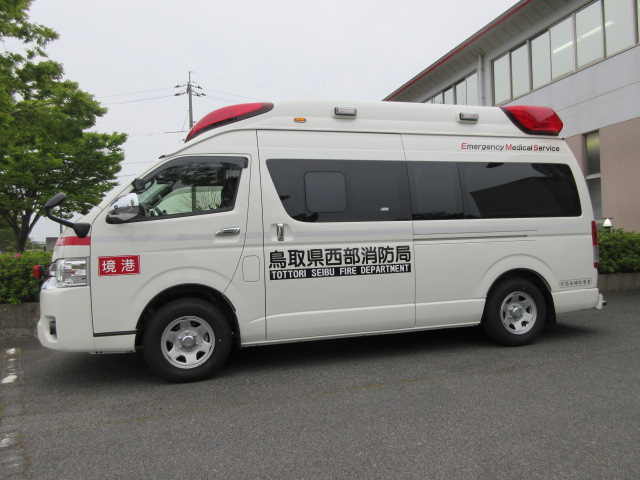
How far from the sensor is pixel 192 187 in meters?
4.49

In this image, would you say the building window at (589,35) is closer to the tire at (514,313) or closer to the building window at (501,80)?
the building window at (501,80)

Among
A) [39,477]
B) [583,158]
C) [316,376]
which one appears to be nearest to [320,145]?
[316,376]

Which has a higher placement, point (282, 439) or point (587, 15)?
point (587, 15)

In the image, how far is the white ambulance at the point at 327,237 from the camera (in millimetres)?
4223

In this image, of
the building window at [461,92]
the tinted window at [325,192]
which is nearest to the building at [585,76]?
the building window at [461,92]

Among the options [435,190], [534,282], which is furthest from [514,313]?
[435,190]

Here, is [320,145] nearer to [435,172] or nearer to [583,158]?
[435,172]

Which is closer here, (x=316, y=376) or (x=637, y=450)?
(x=637, y=450)

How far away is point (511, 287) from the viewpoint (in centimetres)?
532

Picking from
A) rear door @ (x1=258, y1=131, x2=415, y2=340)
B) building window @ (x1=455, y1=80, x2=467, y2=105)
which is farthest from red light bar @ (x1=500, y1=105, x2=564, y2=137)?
building window @ (x1=455, y1=80, x2=467, y2=105)

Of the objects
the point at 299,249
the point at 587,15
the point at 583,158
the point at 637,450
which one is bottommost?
the point at 637,450

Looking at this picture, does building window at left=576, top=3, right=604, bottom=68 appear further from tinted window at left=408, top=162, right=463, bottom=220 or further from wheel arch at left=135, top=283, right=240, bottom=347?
wheel arch at left=135, top=283, right=240, bottom=347

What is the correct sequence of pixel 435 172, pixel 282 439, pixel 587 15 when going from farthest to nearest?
pixel 587 15 → pixel 435 172 → pixel 282 439

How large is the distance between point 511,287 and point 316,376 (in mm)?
2448
